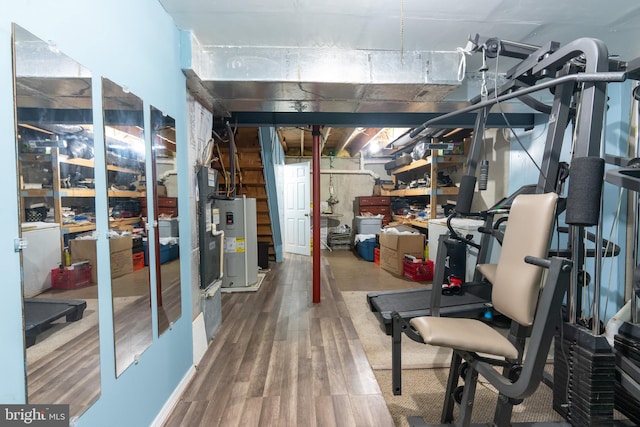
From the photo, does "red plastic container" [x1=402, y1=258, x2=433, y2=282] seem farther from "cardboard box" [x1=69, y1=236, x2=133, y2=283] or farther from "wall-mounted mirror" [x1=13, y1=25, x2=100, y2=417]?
"wall-mounted mirror" [x1=13, y1=25, x2=100, y2=417]

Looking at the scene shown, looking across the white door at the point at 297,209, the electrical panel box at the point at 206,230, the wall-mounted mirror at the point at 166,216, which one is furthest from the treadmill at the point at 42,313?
the white door at the point at 297,209

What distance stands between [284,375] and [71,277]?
5.07ft

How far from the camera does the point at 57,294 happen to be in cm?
97

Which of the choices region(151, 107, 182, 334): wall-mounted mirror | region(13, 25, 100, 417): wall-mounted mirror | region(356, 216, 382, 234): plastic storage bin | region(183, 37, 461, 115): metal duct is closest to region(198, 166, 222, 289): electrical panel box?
region(151, 107, 182, 334): wall-mounted mirror

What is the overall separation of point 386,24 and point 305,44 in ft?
2.05

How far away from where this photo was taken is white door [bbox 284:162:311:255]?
5965 millimetres

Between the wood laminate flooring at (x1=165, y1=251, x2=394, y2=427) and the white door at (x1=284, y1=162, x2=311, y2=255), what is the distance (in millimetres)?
2786

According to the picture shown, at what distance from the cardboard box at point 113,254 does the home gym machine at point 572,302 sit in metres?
1.35

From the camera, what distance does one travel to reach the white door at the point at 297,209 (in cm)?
596

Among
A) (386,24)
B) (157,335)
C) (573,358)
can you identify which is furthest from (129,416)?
(386,24)

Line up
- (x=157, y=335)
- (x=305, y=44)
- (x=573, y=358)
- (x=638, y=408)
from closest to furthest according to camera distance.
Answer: (x=573, y=358) < (x=638, y=408) < (x=157, y=335) < (x=305, y=44)

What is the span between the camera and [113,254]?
1253 millimetres

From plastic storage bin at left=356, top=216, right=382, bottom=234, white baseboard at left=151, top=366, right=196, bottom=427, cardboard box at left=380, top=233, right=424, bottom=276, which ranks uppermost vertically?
plastic storage bin at left=356, top=216, right=382, bottom=234

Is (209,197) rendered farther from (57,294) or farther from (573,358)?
(573,358)
